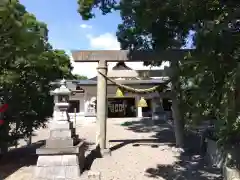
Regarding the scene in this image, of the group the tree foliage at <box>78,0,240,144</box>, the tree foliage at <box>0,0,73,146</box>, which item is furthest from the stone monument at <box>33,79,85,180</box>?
the tree foliage at <box>78,0,240,144</box>

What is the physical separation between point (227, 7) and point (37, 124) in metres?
7.56

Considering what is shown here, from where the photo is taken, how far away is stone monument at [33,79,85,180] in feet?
22.5

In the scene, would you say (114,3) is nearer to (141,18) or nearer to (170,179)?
(141,18)

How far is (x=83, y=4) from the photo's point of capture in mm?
10523

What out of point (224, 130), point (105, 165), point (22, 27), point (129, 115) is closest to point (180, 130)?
point (105, 165)

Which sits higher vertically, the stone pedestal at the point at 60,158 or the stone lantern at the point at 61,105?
the stone lantern at the point at 61,105

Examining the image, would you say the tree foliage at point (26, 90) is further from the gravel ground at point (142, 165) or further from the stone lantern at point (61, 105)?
the gravel ground at point (142, 165)

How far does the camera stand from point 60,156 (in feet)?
23.2

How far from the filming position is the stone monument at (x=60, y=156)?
22.5ft

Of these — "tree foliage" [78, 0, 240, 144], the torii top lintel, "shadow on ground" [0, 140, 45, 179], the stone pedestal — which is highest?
the torii top lintel

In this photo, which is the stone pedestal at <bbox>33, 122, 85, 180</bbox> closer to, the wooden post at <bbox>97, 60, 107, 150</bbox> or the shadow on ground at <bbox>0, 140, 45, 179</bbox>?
the shadow on ground at <bbox>0, 140, 45, 179</bbox>

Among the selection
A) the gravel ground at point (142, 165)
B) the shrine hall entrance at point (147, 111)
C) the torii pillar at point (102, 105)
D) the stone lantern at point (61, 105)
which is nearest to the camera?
the gravel ground at point (142, 165)

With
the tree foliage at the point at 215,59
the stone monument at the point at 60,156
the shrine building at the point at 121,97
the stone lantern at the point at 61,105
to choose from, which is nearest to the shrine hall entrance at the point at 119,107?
the shrine building at the point at 121,97

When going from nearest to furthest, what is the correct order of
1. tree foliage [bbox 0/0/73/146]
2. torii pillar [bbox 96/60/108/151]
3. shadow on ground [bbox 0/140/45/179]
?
shadow on ground [bbox 0/140/45/179] < tree foliage [bbox 0/0/73/146] < torii pillar [bbox 96/60/108/151]
